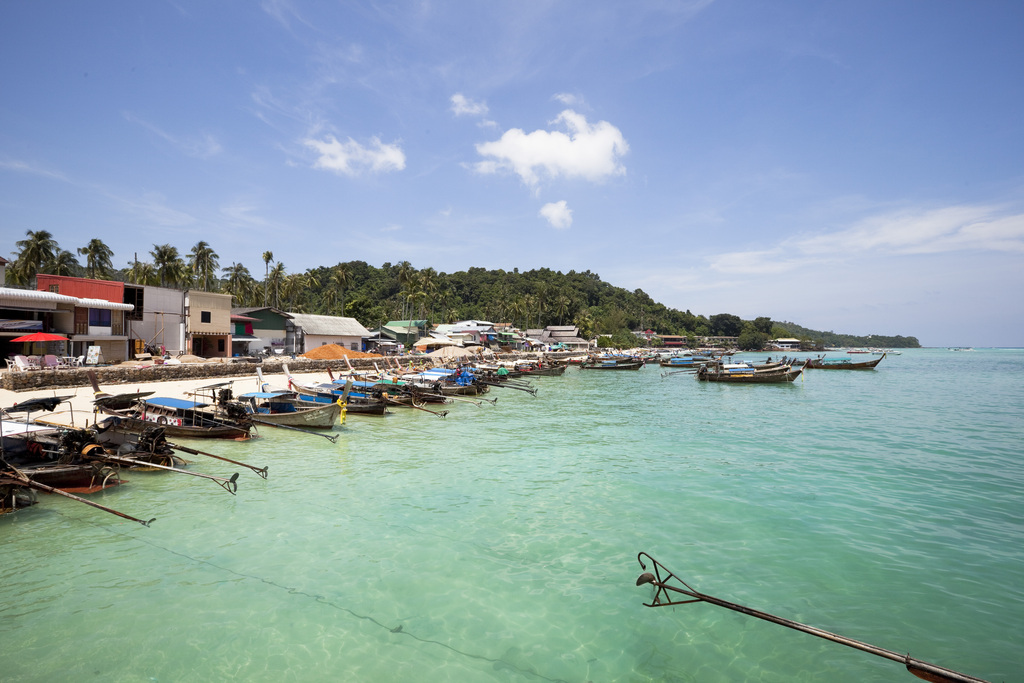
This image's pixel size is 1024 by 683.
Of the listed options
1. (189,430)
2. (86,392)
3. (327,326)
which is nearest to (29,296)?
(86,392)

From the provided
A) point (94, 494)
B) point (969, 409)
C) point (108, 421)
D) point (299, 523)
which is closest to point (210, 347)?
point (108, 421)

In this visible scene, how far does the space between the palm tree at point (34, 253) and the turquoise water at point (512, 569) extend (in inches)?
2336

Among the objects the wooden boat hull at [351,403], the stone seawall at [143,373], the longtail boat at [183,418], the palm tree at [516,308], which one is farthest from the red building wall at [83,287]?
the palm tree at [516,308]

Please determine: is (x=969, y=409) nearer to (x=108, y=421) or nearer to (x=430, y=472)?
(x=430, y=472)

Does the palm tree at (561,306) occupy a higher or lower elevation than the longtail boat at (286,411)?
higher

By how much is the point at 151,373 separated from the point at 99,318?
24.9 ft

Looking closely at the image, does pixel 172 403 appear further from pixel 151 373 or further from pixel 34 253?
pixel 34 253

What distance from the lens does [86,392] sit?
78.4 ft

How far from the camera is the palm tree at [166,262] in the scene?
58906 mm

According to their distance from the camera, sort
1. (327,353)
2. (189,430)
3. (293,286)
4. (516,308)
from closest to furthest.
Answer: (189,430) < (327,353) < (293,286) < (516,308)

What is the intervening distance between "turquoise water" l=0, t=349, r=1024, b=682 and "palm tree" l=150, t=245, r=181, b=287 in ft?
176

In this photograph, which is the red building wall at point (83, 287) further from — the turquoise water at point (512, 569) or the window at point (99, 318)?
the turquoise water at point (512, 569)

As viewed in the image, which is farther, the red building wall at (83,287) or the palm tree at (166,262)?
the palm tree at (166,262)

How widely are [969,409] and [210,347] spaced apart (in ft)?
188
